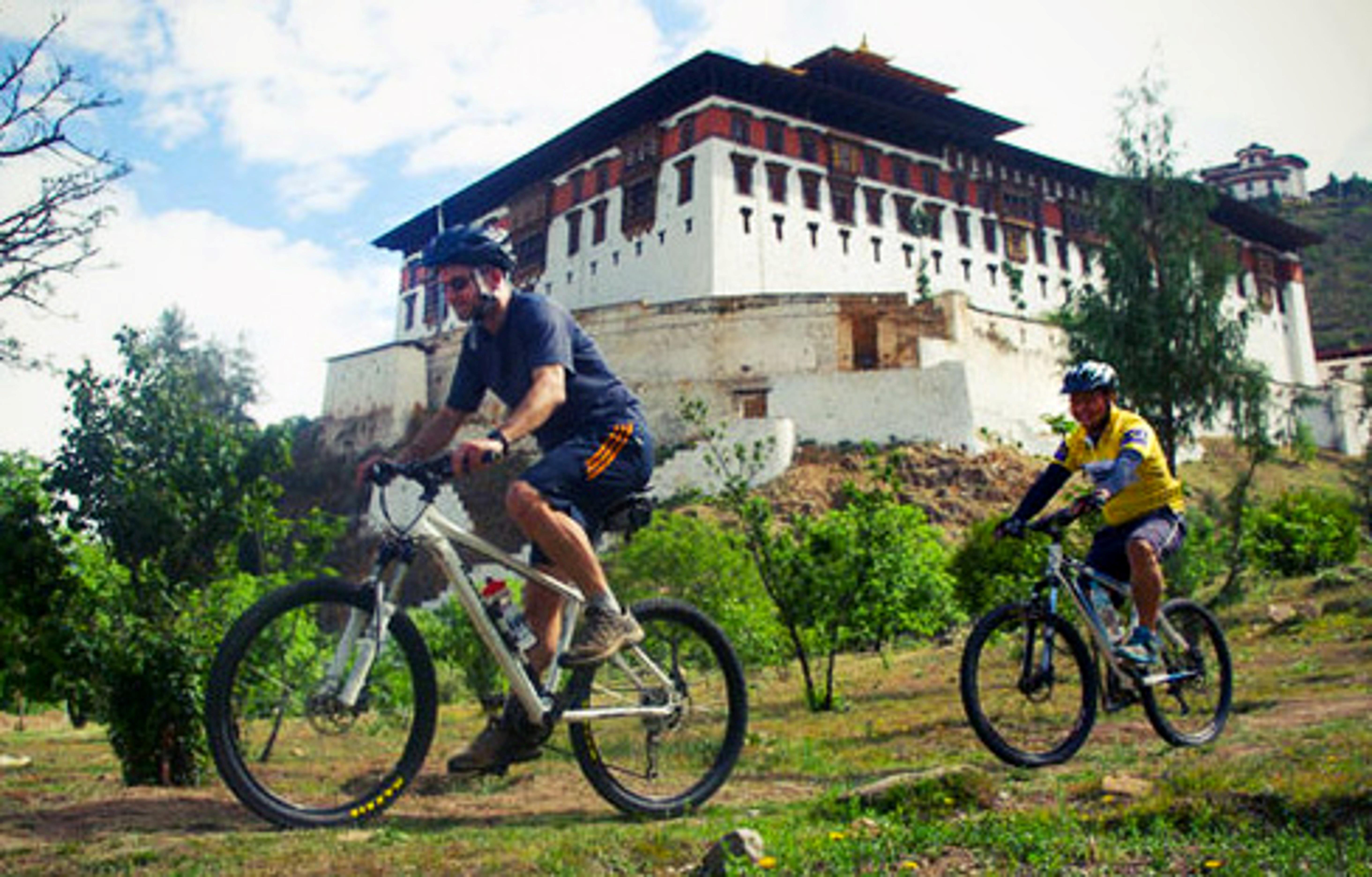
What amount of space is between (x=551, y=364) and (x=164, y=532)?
6.02 metres

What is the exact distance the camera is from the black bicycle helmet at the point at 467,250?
3.98m

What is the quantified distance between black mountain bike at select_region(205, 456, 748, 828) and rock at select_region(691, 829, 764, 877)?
1039 mm

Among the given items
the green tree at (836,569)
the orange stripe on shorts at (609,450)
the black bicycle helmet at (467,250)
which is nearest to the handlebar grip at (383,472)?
the orange stripe on shorts at (609,450)

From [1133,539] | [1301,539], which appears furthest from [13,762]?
[1301,539]

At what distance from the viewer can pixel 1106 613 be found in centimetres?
554

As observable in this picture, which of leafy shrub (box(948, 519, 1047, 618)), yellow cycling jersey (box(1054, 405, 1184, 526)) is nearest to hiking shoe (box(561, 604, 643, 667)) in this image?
yellow cycling jersey (box(1054, 405, 1184, 526))

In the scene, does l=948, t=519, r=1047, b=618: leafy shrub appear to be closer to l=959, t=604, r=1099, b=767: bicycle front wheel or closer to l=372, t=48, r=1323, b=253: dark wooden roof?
l=959, t=604, r=1099, b=767: bicycle front wheel

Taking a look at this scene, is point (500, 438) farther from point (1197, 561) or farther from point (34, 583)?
point (1197, 561)

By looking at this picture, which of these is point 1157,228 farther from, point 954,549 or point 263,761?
point 263,761

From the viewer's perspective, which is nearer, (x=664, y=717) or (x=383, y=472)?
(x=383, y=472)

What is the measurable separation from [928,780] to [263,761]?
273cm

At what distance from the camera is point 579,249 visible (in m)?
53.9

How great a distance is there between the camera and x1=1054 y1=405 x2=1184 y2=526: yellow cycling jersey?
5.36m

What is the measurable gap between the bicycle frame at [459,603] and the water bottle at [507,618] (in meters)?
0.03
